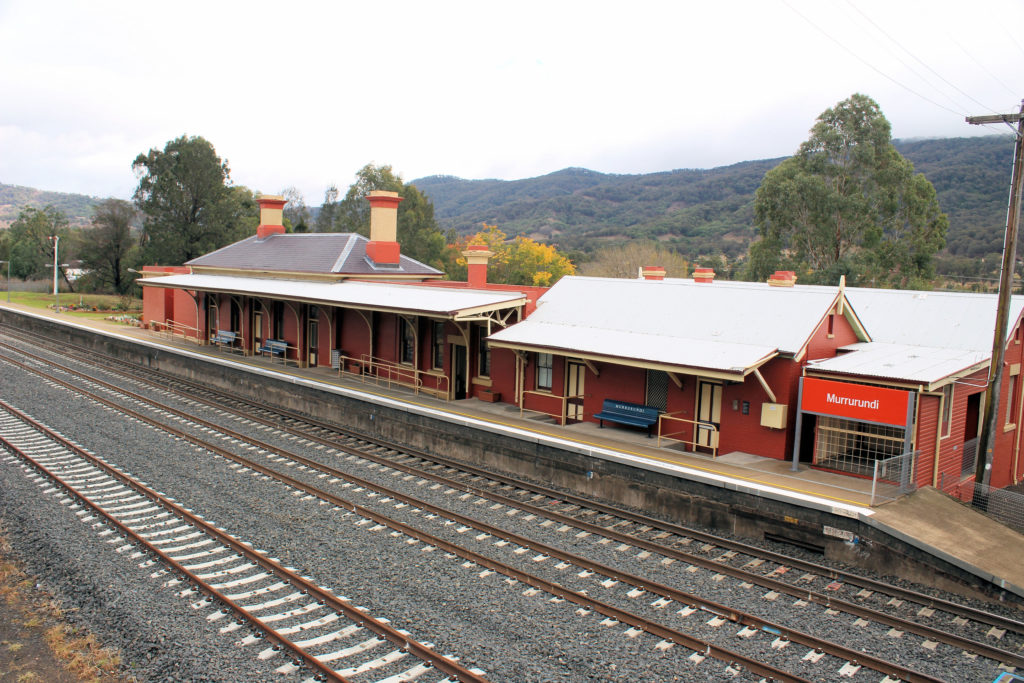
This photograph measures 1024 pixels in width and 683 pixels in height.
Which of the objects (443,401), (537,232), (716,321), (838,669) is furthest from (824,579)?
(537,232)

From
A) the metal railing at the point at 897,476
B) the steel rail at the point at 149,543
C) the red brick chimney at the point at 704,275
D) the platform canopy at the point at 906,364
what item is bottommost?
the steel rail at the point at 149,543

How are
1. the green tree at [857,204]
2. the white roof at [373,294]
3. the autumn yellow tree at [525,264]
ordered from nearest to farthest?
1. the white roof at [373,294]
2. the green tree at [857,204]
3. the autumn yellow tree at [525,264]

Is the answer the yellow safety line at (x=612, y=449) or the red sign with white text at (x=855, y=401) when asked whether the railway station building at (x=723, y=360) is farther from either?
the yellow safety line at (x=612, y=449)

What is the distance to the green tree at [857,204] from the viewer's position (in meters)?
40.3

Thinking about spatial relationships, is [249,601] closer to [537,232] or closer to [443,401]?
[443,401]

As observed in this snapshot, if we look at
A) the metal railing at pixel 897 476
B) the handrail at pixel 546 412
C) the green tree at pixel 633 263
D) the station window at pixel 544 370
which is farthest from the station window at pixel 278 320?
the green tree at pixel 633 263

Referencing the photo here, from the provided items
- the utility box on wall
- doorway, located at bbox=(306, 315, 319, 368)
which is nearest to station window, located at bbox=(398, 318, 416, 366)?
doorway, located at bbox=(306, 315, 319, 368)

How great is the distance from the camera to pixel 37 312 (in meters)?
44.4

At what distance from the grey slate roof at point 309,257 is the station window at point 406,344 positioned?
4.84m

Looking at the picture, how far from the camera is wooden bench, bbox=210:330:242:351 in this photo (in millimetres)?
29734

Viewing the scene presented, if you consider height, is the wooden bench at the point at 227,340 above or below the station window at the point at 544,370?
below

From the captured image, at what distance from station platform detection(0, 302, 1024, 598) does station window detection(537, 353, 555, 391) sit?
0.82m

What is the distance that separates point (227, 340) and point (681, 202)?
349ft

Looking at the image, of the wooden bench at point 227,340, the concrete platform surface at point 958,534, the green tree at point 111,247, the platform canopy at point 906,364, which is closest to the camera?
the concrete platform surface at point 958,534
